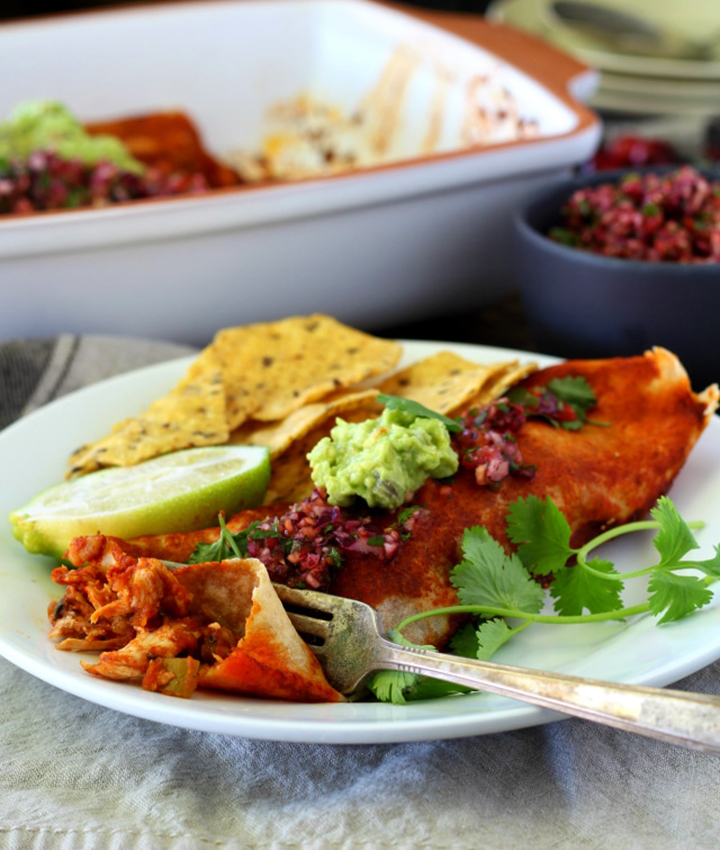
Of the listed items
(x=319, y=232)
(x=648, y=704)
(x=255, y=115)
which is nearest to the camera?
(x=648, y=704)

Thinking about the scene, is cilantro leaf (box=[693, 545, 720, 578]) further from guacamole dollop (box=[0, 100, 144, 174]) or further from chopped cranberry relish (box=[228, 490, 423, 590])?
guacamole dollop (box=[0, 100, 144, 174])

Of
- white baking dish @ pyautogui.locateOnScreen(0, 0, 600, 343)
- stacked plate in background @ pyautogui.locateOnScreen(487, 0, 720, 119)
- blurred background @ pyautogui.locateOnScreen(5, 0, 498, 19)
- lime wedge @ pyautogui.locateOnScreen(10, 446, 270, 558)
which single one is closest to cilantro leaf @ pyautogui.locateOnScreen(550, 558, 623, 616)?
lime wedge @ pyautogui.locateOnScreen(10, 446, 270, 558)

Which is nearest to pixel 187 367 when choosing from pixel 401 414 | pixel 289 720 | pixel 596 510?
pixel 401 414

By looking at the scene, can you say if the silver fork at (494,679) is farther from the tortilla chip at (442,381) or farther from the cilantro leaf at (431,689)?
the tortilla chip at (442,381)

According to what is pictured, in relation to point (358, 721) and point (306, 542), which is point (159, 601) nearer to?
point (306, 542)

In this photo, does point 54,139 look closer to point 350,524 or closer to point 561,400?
point 561,400

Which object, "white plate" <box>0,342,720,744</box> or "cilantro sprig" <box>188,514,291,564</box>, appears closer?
"white plate" <box>0,342,720,744</box>
